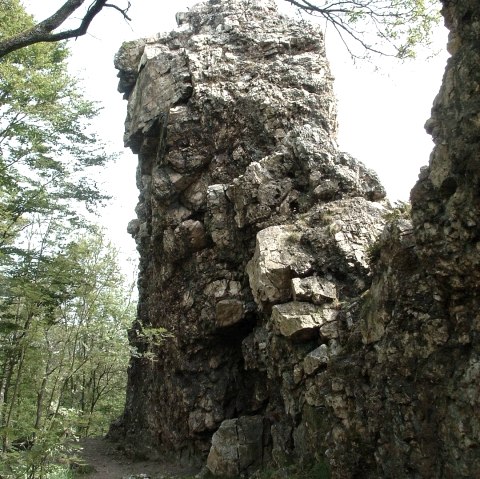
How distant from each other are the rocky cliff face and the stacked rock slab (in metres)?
0.06

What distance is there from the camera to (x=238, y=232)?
49.0 feet

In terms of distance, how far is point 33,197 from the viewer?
1424cm

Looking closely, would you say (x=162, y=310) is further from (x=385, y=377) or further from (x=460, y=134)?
(x=460, y=134)

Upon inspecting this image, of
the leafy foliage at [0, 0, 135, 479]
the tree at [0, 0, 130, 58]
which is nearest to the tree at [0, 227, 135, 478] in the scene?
the leafy foliage at [0, 0, 135, 479]

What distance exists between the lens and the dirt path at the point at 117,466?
14617mm

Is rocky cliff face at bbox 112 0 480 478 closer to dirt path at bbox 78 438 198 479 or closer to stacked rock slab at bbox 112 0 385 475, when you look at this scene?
stacked rock slab at bbox 112 0 385 475

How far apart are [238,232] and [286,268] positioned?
366cm

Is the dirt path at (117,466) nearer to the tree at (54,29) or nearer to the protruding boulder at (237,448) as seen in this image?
the protruding boulder at (237,448)

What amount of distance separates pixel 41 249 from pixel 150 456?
26.4 ft

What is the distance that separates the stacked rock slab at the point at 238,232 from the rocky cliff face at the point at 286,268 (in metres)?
0.06

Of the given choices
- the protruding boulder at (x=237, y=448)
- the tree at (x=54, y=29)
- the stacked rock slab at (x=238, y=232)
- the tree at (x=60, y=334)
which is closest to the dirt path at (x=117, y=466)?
the stacked rock slab at (x=238, y=232)

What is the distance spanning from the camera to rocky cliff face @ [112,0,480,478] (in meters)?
6.66

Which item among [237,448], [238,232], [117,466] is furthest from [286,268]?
[117,466]

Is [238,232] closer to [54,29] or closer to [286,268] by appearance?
[286,268]
